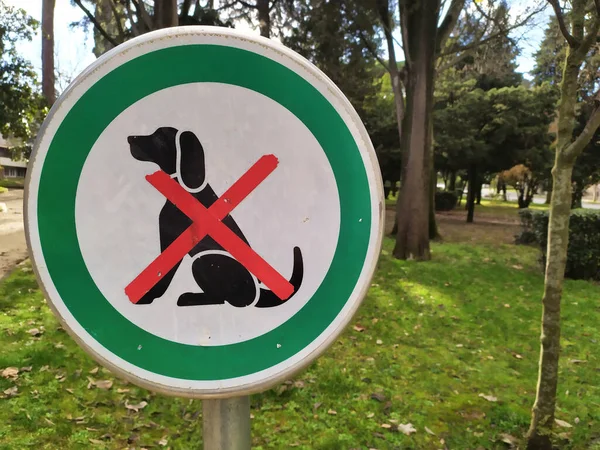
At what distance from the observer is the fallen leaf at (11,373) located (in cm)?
357

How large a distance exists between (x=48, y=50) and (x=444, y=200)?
18.7m

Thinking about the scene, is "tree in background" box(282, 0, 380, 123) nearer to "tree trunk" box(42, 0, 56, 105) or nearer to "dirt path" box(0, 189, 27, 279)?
"tree trunk" box(42, 0, 56, 105)

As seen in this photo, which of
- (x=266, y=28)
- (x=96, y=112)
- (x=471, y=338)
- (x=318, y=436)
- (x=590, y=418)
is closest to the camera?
(x=96, y=112)

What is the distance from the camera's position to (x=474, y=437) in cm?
312

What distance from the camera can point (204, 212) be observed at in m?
0.97

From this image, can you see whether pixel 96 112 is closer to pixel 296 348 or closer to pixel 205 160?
pixel 205 160

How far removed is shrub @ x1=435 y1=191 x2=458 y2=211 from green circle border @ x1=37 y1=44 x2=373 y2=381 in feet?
79.2

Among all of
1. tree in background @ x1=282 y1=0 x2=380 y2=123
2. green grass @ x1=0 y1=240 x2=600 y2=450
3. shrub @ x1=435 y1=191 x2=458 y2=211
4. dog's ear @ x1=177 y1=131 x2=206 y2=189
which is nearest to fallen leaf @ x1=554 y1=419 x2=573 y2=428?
green grass @ x1=0 y1=240 x2=600 y2=450

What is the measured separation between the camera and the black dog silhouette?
3.18ft

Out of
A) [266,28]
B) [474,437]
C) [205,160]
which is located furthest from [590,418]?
[266,28]

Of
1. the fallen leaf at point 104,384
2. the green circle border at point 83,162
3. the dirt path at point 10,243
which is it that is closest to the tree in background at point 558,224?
the green circle border at point 83,162

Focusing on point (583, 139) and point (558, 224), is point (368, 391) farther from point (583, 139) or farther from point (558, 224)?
point (583, 139)

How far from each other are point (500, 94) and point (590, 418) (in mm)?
16633

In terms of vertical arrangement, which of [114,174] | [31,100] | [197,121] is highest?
[31,100]
